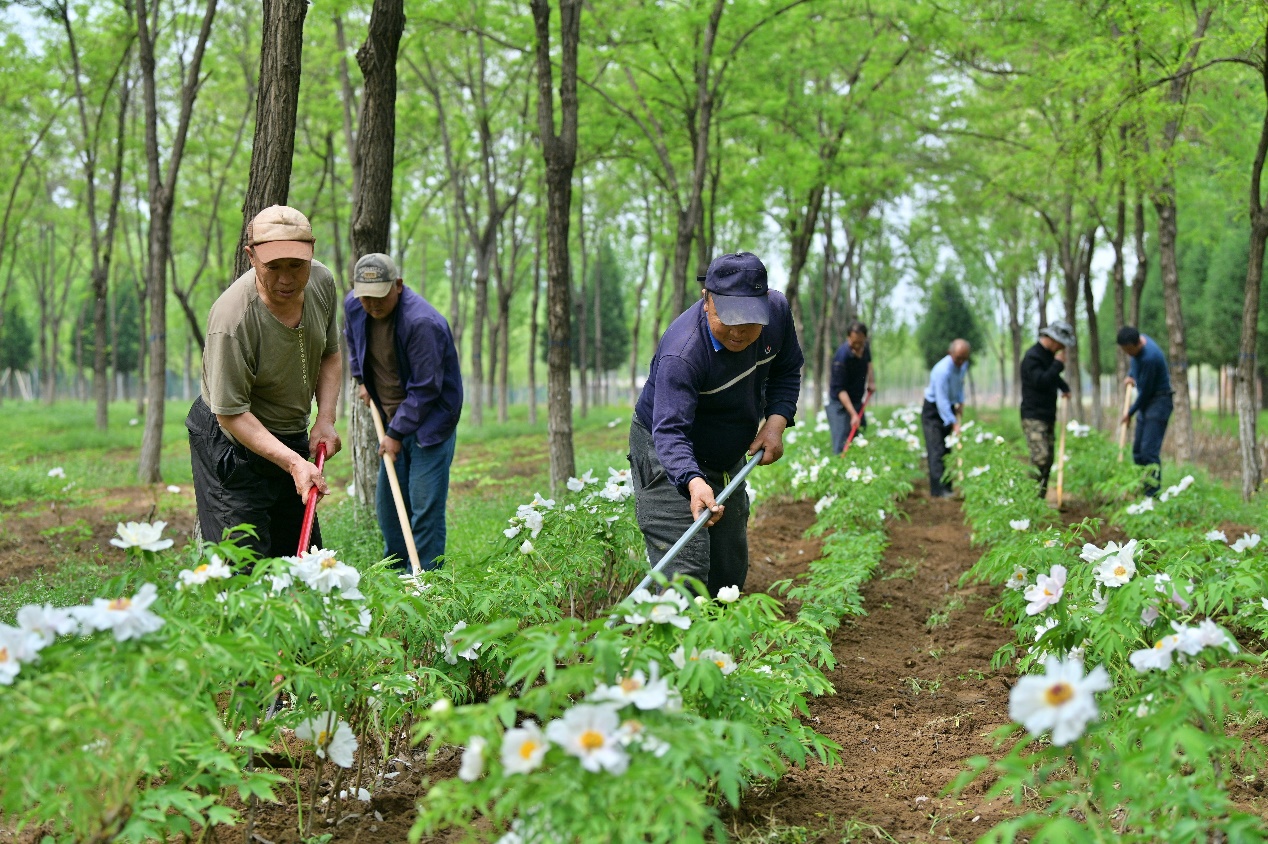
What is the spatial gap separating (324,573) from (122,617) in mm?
713

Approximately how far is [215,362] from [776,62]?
1328 cm

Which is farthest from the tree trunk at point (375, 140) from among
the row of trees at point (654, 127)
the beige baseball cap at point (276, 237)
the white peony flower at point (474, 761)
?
the white peony flower at point (474, 761)

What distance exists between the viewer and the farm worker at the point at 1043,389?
1004cm

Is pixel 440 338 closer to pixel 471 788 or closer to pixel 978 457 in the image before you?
pixel 471 788

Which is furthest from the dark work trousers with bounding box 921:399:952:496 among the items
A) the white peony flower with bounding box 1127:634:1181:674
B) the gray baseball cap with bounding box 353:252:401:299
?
the white peony flower with bounding box 1127:634:1181:674

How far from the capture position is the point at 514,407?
38.6 meters

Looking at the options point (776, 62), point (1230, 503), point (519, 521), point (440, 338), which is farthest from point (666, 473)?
point (776, 62)

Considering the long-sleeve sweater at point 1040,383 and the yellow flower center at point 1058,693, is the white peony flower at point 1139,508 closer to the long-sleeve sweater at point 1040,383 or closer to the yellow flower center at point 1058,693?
the long-sleeve sweater at point 1040,383

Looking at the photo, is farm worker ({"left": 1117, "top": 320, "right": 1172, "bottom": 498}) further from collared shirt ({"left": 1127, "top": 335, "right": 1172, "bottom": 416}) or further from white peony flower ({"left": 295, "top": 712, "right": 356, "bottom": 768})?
white peony flower ({"left": 295, "top": 712, "right": 356, "bottom": 768})

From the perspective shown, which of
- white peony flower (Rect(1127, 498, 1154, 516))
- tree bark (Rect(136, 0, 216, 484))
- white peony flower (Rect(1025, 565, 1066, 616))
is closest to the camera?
white peony flower (Rect(1025, 565, 1066, 616))

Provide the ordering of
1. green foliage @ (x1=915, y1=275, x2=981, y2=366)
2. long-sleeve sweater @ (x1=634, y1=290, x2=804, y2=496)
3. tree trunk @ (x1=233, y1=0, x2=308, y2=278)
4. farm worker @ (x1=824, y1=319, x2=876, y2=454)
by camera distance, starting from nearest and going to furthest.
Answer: long-sleeve sweater @ (x1=634, y1=290, x2=804, y2=496) < tree trunk @ (x1=233, y1=0, x2=308, y2=278) < farm worker @ (x1=824, y1=319, x2=876, y2=454) < green foliage @ (x1=915, y1=275, x2=981, y2=366)

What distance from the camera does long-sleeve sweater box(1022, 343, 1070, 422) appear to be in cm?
1014

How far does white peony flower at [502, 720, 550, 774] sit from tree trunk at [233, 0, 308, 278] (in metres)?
4.42

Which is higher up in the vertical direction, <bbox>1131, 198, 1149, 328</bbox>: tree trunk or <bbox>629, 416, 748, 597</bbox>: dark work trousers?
<bbox>1131, 198, 1149, 328</bbox>: tree trunk
